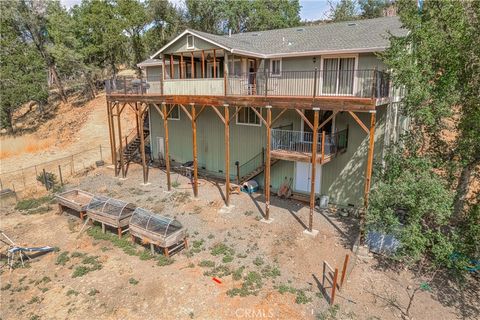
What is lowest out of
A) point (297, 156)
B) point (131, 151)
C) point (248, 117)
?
point (131, 151)

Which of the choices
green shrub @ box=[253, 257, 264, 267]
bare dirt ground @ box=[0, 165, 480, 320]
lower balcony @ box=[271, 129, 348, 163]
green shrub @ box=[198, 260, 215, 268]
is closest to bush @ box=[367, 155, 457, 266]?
bare dirt ground @ box=[0, 165, 480, 320]

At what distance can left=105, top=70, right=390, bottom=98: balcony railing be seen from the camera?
13.2m

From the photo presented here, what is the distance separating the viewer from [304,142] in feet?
45.3

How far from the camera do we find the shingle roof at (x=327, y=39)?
13.4 m

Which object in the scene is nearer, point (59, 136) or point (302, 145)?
point (302, 145)

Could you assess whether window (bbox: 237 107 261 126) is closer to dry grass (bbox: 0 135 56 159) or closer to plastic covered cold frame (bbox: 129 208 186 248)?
plastic covered cold frame (bbox: 129 208 186 248)

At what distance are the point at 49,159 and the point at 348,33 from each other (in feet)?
80.6

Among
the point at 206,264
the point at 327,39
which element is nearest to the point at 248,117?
the point at 327,39

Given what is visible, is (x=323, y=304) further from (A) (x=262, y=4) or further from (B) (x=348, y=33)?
(A) (x=262, y=4)

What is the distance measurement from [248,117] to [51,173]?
1379 centimetres

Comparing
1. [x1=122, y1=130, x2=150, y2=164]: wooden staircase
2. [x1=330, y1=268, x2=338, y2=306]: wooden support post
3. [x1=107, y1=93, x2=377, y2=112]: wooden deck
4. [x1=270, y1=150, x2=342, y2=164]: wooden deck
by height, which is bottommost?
[x1=330, y1=268, x2=338, y2=306]: wooden support post

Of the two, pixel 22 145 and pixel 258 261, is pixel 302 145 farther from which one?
pixel 22 145

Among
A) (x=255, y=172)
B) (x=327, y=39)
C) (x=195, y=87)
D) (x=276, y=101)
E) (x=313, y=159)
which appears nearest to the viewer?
(x=313, y=159)

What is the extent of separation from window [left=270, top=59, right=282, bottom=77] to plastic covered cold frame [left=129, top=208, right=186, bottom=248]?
900 cm
